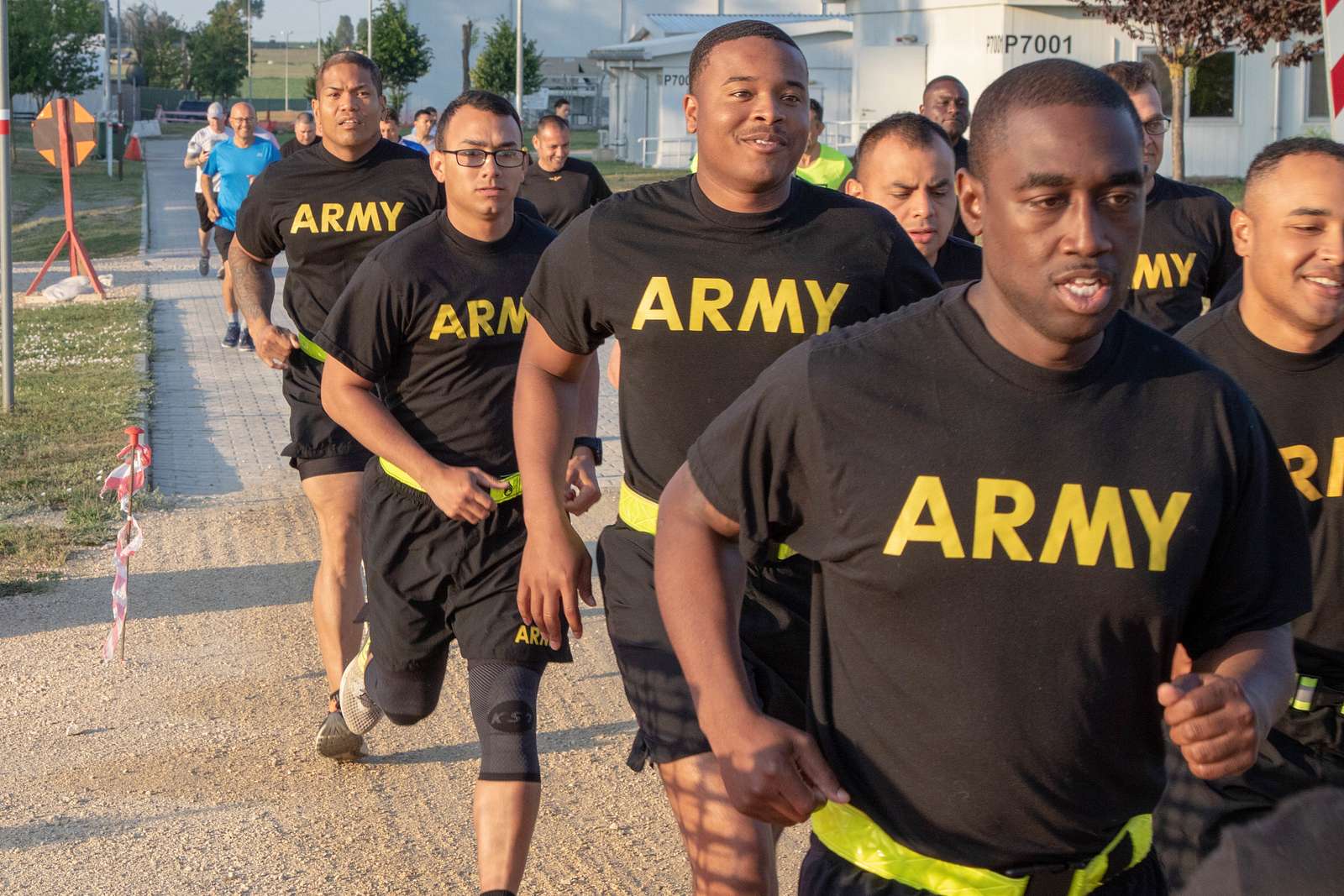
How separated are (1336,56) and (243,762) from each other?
433 cm

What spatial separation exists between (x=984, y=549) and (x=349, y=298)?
3.36 metres

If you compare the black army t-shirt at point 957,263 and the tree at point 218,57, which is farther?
the tree at point 218,57

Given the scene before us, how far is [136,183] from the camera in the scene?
45188 millimetres

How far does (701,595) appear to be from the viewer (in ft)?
9.26

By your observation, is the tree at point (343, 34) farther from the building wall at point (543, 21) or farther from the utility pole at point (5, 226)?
the utility pole at point (5, 226)

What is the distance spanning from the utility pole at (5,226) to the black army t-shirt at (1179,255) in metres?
8.79

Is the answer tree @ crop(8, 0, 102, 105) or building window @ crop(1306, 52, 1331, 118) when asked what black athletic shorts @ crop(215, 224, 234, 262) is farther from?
tree @ crop(8, 0, 102, 105)

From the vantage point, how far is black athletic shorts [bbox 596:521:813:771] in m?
3.90

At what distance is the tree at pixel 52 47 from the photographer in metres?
57.8

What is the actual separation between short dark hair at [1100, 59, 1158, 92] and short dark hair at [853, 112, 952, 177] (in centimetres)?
153

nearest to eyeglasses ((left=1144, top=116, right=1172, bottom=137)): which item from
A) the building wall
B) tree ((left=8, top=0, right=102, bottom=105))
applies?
tree ((left=8, top=0, right=102, bottom=105))

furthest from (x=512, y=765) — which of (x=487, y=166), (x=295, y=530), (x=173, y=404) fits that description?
(x=173, y=404)

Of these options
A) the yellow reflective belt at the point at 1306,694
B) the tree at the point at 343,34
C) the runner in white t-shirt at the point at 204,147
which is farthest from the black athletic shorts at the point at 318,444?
the tree at the point at 343,34

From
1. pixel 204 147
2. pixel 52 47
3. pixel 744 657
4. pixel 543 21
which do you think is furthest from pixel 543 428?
pixel 543 21
